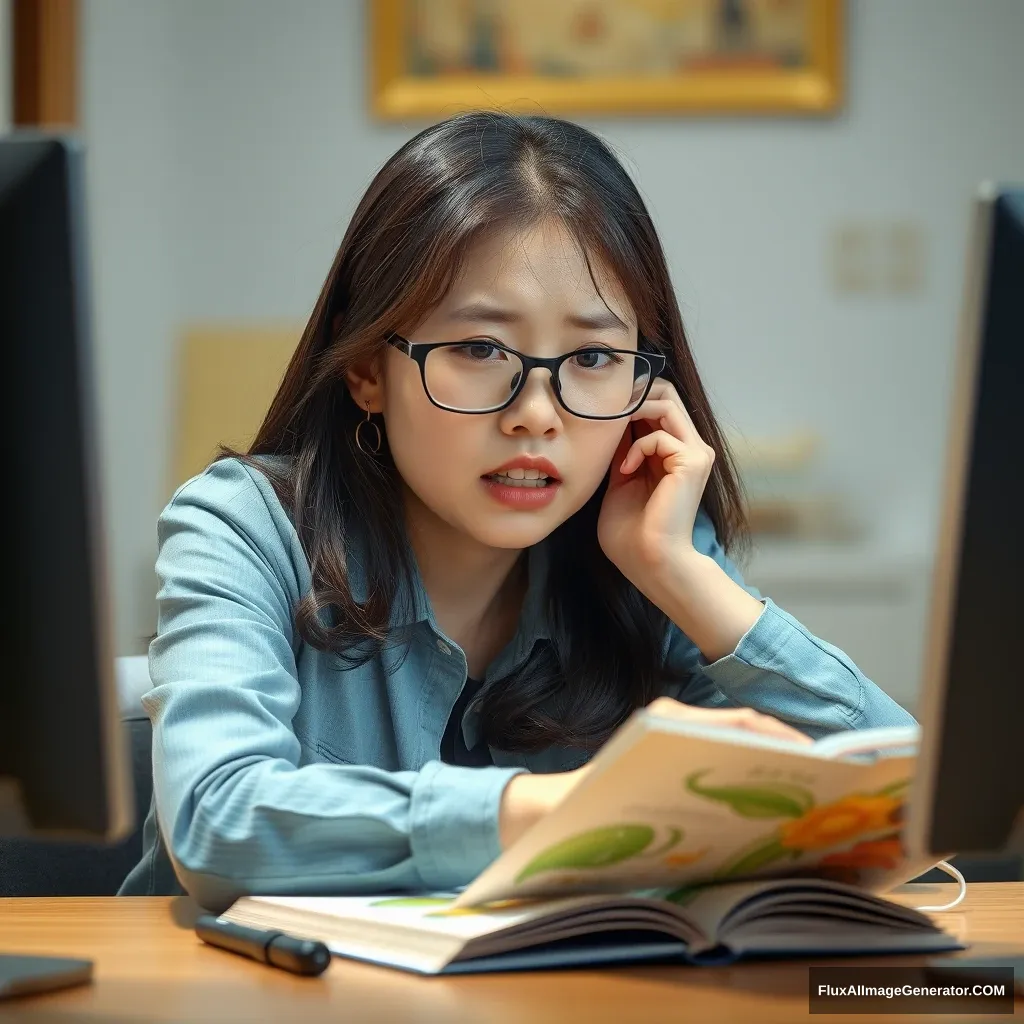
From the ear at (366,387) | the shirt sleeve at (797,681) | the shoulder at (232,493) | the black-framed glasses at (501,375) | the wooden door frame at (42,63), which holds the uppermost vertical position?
the wooden door frame at (42,63)

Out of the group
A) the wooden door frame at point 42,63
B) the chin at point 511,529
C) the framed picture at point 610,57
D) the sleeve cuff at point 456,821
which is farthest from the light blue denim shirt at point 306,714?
the framed picture at point 610,57

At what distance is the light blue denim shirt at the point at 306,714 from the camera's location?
94 centimetres

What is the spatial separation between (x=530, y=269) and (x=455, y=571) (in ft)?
1.10

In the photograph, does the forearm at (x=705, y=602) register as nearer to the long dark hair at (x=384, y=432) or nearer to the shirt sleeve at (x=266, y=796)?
the long dark hair at (x=384, y=432)

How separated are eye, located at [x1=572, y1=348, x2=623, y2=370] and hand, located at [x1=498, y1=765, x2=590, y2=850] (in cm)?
47

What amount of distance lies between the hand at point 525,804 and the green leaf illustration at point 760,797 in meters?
0.12

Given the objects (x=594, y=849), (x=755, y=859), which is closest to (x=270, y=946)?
(x=594, y=849)

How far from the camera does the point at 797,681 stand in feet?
4.25

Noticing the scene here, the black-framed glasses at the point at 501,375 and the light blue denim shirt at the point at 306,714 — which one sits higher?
the black-framed glasses at the point at 501,375

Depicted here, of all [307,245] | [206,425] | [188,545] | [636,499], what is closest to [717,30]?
[307,245]

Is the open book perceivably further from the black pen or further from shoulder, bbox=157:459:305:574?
shoulder, bbox=157:459:305:574

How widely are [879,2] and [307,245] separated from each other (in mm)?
1732

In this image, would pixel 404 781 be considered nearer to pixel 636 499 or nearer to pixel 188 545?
pixel 188 545

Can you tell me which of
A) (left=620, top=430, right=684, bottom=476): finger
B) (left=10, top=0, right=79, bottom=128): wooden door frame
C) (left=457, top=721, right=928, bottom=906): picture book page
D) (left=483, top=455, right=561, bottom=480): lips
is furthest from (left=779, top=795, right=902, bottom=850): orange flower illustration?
(left=10, top=0, right=79, bottom=128): wooden door frame
